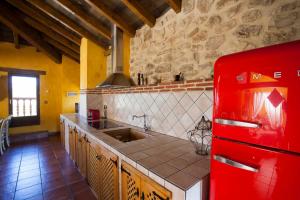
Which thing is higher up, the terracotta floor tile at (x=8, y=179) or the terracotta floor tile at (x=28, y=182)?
the terracotta floor tile at (x=8, y=179)

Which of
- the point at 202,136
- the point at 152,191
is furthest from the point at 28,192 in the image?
the point at 202,136

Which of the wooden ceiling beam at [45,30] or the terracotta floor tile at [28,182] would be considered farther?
the wooden ceiling beam at [45,30]

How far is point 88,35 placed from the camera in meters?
3.40

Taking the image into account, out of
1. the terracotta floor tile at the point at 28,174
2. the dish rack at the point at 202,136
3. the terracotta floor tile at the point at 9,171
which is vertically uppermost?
the dish rack at the point at 202,136

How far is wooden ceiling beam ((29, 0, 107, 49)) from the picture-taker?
290cm

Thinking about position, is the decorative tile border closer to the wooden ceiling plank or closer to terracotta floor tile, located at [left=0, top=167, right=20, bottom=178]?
terracotta floor tile, located at [left=0, top=167, right=20, bottom=178]

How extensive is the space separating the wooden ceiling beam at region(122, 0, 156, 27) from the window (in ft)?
15.2

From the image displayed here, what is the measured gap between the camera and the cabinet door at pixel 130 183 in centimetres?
122

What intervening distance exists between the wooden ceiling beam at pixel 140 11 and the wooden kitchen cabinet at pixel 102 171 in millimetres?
1799

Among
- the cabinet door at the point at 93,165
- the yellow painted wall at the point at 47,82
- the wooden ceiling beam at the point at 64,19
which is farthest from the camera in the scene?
the yellow painted wall at the point at 47,82

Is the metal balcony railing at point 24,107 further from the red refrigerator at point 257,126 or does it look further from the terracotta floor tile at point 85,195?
the red refrigerator at point 257,126

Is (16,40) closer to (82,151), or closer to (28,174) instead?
(28,174)

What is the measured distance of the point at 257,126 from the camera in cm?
74

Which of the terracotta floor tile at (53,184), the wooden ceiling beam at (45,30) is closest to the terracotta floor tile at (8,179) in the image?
the terracotta floor tile at (53,184)
